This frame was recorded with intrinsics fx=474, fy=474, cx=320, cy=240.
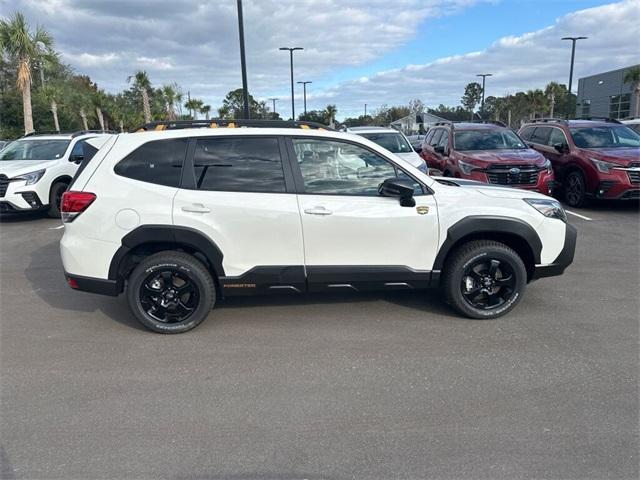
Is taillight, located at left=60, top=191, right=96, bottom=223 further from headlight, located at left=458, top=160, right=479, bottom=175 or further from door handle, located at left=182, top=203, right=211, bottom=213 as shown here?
headlight, located at left=458, top=160, right=479, bottom=175

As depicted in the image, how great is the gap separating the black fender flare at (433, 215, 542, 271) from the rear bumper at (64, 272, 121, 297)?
113 inches

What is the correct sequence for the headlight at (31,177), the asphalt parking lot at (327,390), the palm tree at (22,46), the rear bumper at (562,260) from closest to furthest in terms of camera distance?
the asphalt parking lot at (327,390) → the rear bumper at (562,260) → the headlight at (31,177) → the palm tree at (22,46)

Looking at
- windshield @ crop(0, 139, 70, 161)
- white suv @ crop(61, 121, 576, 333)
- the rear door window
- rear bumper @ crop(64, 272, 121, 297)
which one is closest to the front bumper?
white suv @ crop(61, 121, 576, 333)

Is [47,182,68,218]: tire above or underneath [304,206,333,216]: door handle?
underneath

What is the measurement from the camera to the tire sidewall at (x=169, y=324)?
4.07 meters

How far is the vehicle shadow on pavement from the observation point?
475 cm

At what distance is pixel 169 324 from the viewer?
166 inches

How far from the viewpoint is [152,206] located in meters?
4.01

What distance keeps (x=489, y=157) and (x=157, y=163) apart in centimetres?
716

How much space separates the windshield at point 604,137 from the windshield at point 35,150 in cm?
1135

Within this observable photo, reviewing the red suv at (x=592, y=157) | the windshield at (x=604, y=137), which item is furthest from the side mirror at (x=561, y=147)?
the windshield at (x=604, y=137)

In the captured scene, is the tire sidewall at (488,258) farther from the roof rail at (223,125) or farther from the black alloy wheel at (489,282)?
the roof rail at (223,125)

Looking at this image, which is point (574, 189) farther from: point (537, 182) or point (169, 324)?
point (169, 324)

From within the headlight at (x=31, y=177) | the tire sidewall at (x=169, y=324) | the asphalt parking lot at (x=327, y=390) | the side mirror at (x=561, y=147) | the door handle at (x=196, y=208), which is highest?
the side mirror at (x=561, y=147)
